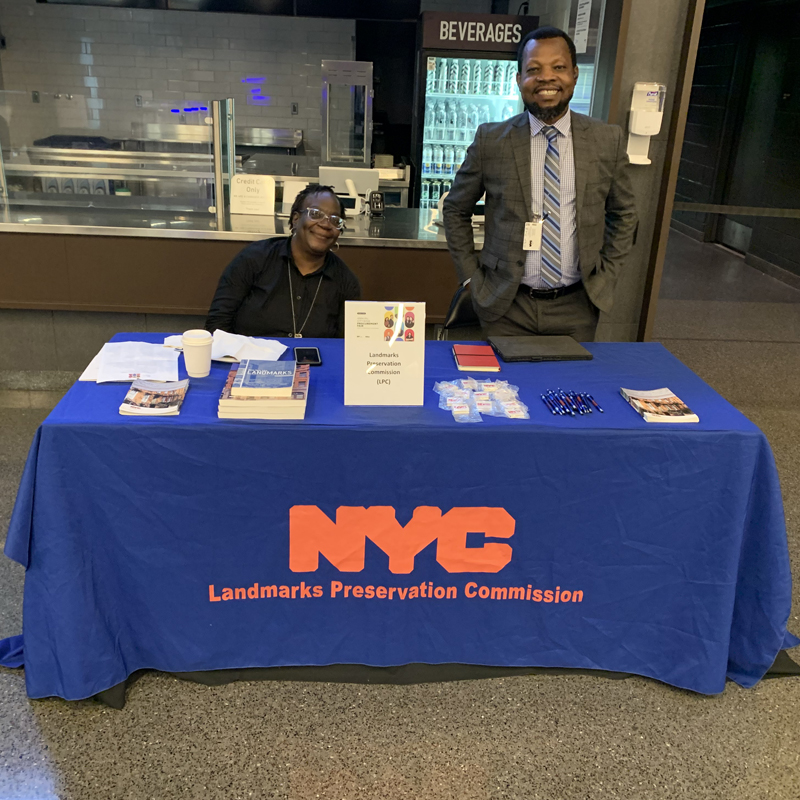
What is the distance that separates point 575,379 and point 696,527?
517 mm

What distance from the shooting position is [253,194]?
3828 millimetres

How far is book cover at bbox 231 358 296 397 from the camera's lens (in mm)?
1830

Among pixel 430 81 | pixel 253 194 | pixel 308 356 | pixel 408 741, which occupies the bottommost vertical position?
pixel 408 741

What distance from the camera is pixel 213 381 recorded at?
80.8 inches

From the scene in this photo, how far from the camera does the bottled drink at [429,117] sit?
20.5 ft

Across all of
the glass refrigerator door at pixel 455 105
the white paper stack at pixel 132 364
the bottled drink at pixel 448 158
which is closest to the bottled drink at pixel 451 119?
the glass refrigerator door at pixel 455 105

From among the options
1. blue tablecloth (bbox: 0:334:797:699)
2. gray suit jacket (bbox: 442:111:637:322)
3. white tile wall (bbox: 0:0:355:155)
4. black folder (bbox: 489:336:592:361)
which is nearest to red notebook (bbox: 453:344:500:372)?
black folder (bbox: 489:336:592:361)

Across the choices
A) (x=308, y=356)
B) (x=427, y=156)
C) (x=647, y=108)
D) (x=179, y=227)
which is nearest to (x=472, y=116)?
(x=427, y=156)

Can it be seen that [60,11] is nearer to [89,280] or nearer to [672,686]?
[89,280]

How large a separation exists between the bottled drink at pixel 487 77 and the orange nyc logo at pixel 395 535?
505 centimetres

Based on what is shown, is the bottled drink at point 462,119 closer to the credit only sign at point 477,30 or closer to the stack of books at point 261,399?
the credit only sign at point 477,30

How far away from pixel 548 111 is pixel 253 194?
6.05 feet

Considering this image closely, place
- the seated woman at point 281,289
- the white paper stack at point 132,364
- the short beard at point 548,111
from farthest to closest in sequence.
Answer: the seated woman at point 281,289
the short beard at point 548,111
the white paper stack at point 132,364

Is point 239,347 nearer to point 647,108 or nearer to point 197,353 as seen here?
point 197,353
